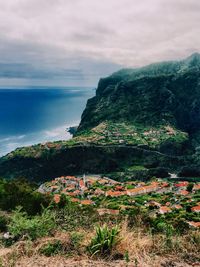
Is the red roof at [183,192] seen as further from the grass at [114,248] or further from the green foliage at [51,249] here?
the green foliage at [51,249]

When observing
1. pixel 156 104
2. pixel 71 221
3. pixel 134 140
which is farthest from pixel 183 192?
pixel 156 104

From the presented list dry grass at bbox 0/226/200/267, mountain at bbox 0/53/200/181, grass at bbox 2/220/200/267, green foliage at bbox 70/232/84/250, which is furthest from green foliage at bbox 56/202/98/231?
mountain at bbox 0/53/200/181

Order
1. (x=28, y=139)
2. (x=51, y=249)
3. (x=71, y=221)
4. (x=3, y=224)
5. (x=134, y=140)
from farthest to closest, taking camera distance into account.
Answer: (x=28, y=139), (x=134, y=140), (x=3, y=224), (x=71, y=221), (x=51, y=249)

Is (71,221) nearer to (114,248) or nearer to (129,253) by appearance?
A: (114,248)

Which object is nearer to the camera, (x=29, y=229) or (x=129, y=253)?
(x=129, y=253)

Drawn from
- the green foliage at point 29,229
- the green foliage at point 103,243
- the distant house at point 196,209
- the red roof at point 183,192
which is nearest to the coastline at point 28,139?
the red roof at point 183,192

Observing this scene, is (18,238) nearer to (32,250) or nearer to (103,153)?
(32,250)
